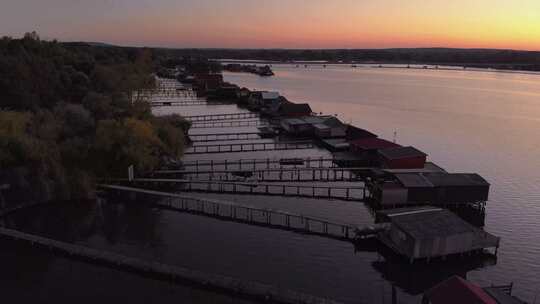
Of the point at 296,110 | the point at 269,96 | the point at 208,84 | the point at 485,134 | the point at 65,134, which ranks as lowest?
the point at 485,134

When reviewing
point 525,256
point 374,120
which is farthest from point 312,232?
point 374,120

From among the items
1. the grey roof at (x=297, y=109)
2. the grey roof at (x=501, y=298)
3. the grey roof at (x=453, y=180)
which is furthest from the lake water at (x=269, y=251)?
the grey roof at (x=297, y=109)

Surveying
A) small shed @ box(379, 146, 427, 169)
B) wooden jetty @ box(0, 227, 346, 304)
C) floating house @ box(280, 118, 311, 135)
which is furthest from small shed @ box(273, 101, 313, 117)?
wooden jetty @ box(0, 227, 346, 304)

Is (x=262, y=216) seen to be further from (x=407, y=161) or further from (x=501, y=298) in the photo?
(x=501, y=298)

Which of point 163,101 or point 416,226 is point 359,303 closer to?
point 416,226

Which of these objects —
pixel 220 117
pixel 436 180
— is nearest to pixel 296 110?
pixel 220 117

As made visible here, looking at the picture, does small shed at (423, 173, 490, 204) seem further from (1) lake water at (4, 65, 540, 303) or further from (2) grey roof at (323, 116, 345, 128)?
(2) grey roof at (323, 116, 345, 128)

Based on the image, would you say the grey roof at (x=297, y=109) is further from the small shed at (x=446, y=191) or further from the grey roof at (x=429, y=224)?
the grey roof at (x=429, y=224)
